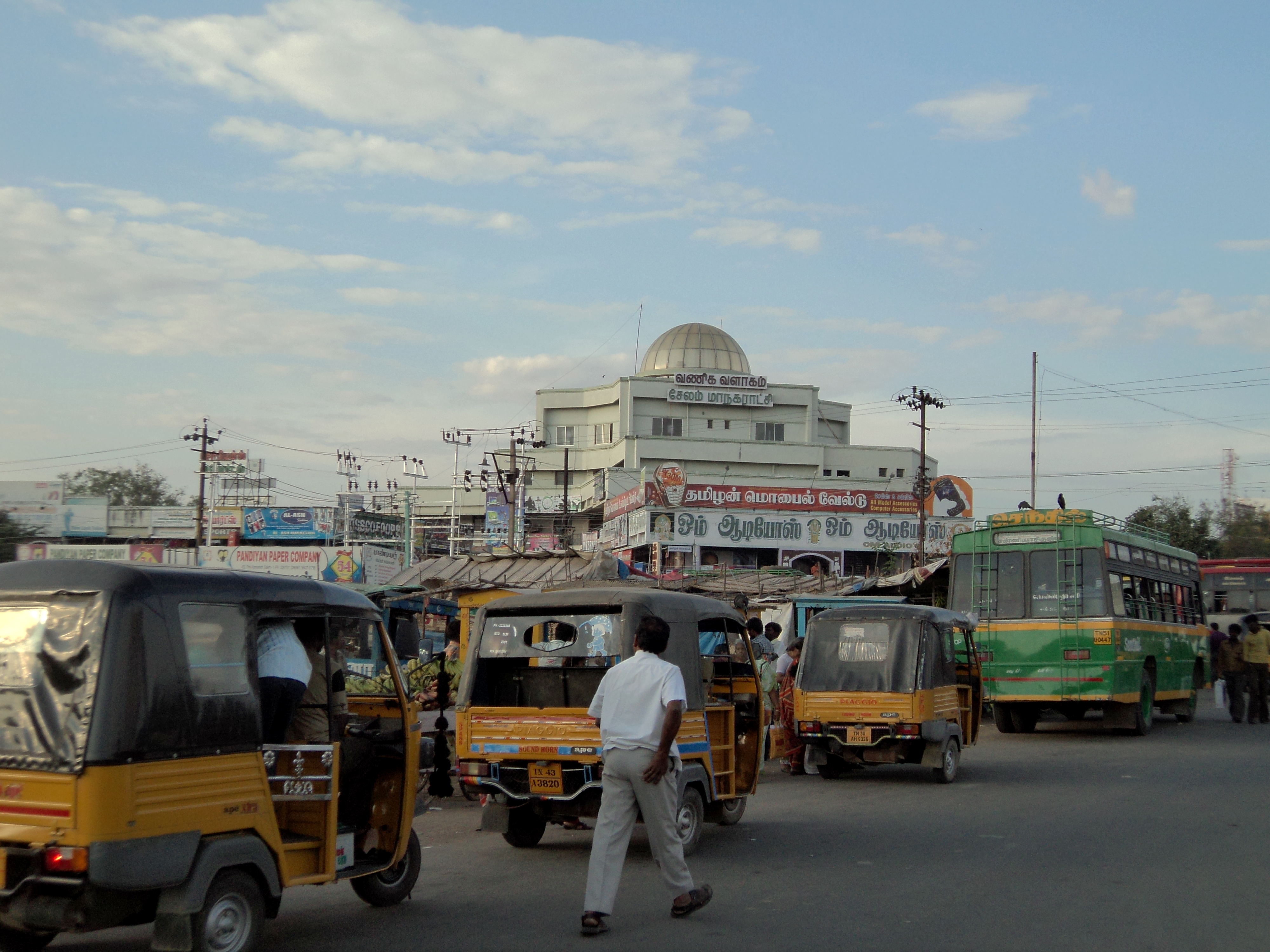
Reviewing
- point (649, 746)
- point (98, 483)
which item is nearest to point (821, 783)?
point (649, 746)

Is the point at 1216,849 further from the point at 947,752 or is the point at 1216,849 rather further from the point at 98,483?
the point at 98,483

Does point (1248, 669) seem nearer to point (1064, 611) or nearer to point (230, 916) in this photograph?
point (1064, 611)

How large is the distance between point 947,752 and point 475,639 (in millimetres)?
7238

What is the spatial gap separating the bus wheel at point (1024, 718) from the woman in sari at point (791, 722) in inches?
254

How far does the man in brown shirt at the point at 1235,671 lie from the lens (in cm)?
2234

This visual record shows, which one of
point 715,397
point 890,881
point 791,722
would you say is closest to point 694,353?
point 715,397

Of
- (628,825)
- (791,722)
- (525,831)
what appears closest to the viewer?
(628,825)

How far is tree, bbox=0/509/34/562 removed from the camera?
179ft

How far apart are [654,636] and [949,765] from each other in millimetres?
8648

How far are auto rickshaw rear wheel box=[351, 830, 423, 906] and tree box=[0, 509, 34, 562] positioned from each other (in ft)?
152

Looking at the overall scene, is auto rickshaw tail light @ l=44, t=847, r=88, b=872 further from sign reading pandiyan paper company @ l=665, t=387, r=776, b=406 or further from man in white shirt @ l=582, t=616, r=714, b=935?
sign reading pandiyan paper company @ l=665, t=387, r=776, b=406

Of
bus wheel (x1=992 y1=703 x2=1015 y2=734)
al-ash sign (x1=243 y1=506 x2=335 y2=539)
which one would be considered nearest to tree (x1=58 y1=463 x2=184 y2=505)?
al-ash sign (x1=243 y1=506 x2=335 y2=539)

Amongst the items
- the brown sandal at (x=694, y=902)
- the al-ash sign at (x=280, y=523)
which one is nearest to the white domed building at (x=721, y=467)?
the al-ash sign at (x=280, y=523)

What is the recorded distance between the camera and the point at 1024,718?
21.0 meters
